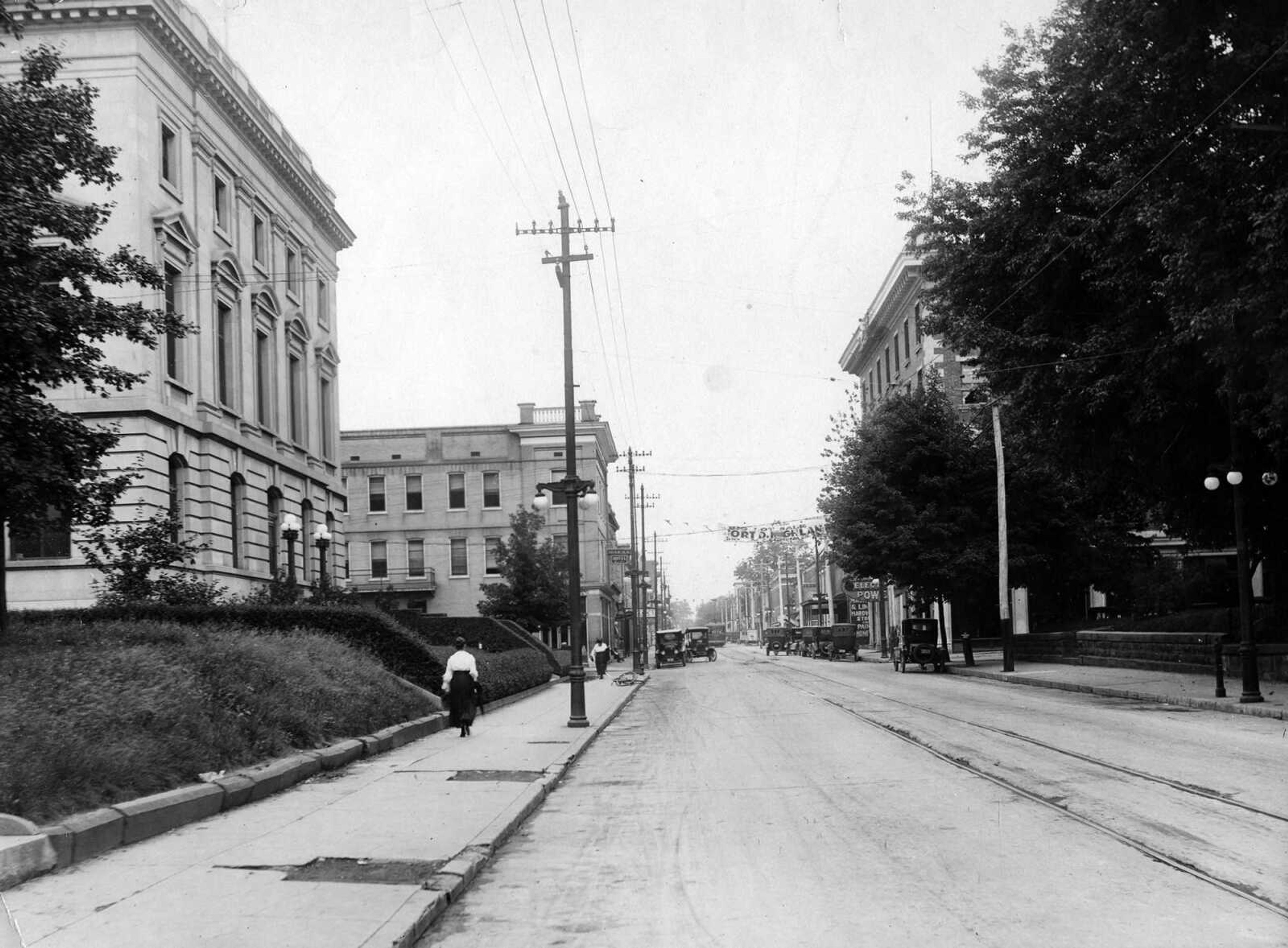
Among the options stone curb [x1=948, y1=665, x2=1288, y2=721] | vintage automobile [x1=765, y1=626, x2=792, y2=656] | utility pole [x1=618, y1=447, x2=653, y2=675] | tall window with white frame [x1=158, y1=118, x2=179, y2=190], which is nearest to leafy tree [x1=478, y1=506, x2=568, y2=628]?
utility pole [x1=618, y1=447, x2=653, y2=675]

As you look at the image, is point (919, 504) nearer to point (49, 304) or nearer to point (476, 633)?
point (476, 633)

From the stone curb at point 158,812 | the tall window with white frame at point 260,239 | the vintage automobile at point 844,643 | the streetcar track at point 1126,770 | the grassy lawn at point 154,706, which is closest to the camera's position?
the stone curb at point 158,812

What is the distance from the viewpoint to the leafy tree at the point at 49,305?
1491 cm

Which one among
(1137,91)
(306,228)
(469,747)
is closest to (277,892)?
(469,747)

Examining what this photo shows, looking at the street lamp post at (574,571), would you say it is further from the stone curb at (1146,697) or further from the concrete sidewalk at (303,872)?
the stone curb at (1146,697)

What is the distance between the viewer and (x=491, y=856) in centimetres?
854

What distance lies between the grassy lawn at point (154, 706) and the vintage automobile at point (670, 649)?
44614 millimetres

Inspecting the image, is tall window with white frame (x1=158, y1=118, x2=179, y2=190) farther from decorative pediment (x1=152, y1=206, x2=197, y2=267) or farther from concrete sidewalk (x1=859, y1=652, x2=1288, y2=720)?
concrete sidewalk (x1=859, y1=652, x2=1288, y2=720)

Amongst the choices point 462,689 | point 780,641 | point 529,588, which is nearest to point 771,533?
point 780,641

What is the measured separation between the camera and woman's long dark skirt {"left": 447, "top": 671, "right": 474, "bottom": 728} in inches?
711

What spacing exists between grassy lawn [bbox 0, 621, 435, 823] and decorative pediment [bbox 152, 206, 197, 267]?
1485 centimetres

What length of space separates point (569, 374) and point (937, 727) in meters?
8.36

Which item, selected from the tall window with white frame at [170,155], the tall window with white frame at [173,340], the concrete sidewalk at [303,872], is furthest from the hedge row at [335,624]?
the tall window with white frame at [170,155]

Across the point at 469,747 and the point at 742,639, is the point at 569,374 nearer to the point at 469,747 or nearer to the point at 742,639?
the point at 469,747
